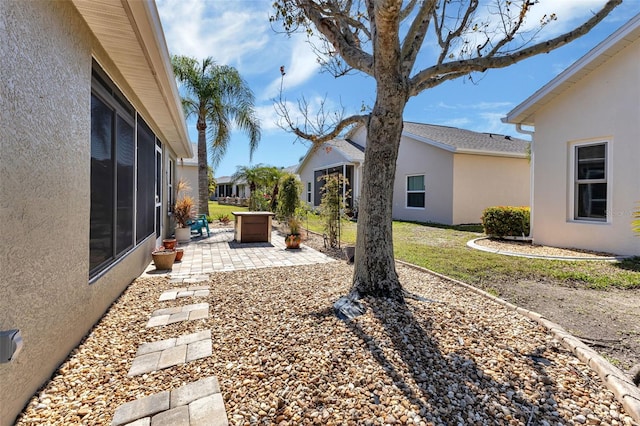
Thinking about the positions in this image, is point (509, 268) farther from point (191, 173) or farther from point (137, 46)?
point (191, 173)

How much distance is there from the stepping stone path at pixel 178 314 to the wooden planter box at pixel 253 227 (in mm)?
5773

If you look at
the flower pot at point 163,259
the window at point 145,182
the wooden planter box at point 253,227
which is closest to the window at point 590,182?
the wooden planter box at point 253,227

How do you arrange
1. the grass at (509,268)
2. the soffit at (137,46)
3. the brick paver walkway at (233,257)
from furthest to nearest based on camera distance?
the brick paver walkway at (233,257), the grass at (509,268), the soffit at (137,46)

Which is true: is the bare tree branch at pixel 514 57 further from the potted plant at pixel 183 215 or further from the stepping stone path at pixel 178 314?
the potted plant at pixel 183 215

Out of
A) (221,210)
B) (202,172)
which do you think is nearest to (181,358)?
(202,172)

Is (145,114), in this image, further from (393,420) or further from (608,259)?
(608,259)

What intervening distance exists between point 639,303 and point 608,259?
10.3 feet

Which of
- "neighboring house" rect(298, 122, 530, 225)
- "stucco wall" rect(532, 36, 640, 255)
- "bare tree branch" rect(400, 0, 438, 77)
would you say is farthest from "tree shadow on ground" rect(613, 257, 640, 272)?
"neighboring house" rect(298, 122, 530, 225)

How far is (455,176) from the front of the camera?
44.5 feet

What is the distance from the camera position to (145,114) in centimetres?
621

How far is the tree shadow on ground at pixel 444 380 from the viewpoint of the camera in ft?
6.73

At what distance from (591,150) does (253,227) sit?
375 inches

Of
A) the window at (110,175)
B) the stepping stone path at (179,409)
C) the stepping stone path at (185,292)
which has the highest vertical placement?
the window at (110,175)

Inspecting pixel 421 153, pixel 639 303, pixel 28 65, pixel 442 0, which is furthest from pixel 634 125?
pixel 28 65
